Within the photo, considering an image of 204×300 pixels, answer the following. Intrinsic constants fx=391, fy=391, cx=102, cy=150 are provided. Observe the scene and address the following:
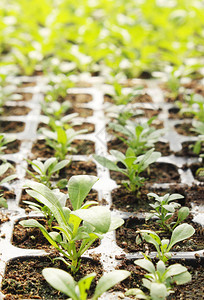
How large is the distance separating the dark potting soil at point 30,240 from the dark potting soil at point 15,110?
0.73 m

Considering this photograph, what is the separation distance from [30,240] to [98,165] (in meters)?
0.41

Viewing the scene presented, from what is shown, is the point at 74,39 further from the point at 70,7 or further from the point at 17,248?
the point at 17,248

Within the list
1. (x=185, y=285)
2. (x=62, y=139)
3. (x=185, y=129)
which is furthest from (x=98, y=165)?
(x=185, y=285)

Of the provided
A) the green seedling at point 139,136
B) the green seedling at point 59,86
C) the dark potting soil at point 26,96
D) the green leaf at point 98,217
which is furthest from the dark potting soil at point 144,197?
the dark potting soil at point 26,96

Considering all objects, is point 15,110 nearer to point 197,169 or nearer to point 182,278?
point 197,169

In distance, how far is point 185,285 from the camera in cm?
89

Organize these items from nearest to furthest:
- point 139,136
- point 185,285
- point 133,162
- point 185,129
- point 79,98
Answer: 1. point 185,285
2. point 133,162
3. point 139,136
4. point 185,129
5. point 79,98

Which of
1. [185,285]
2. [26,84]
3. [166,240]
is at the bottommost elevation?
[185,285]

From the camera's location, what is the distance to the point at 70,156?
4.53ft

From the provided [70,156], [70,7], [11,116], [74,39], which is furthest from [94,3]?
[70,156]

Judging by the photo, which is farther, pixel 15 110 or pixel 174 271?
pixel 15 110

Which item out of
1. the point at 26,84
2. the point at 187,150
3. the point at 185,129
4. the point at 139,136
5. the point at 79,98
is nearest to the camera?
the point at 139,136

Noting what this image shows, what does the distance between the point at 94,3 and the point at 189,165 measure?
1.86 metres

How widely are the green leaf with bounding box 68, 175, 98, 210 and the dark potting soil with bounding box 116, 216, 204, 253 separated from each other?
167 millimetres
